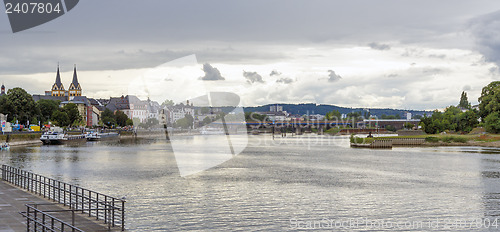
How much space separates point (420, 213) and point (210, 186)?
73.2 feet

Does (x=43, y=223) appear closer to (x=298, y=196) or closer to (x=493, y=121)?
(x=298, y=196)

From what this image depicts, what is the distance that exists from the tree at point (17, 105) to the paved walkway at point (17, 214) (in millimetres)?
147725

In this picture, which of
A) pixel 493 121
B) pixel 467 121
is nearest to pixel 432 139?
pixel 493 121

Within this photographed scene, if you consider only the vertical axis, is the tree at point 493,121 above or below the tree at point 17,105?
below

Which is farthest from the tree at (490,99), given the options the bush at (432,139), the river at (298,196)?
the river at (298,196)

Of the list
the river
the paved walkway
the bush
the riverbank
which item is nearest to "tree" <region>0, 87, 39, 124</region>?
the riverbank

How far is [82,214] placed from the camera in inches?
1150

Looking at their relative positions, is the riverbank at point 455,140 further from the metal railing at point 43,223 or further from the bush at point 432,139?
the metal railing at point 43,223

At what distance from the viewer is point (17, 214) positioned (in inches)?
→ 1078

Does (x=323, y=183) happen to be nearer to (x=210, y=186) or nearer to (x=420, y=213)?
(x=210, y=186)

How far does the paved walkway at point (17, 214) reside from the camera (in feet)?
81.4

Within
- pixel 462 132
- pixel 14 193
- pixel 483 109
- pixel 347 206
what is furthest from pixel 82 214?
pixel 462 132

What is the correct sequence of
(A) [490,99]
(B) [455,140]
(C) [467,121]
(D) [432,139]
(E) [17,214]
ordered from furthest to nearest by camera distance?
(C) [467,121] → (A) [490,99] → (D) [432,139] → (B) [455,140] → (E) [17,214]

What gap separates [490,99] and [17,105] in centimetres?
14988
